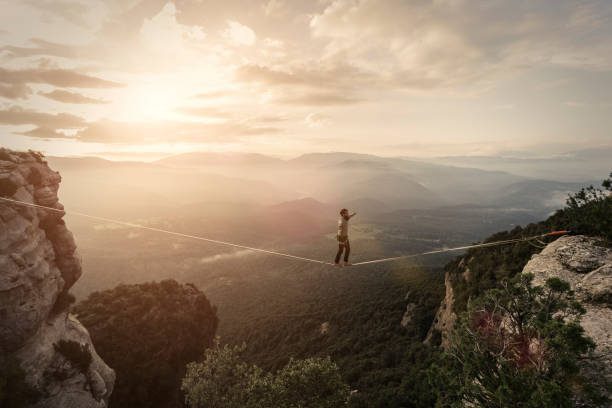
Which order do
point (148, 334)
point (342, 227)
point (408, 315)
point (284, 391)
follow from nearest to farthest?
point (342, 227), point (284, 391), point (148, 334), point (408, 315)

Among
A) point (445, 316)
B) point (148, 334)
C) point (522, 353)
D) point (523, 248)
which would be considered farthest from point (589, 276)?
point (148, 334)

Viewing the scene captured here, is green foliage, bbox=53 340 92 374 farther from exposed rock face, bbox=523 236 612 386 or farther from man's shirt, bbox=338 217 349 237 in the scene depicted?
exposed rock face, bbox=523 236 612 386

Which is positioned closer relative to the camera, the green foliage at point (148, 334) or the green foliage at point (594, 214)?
the green foliage at point (594, 214)

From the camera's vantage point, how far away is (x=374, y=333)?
6638cm

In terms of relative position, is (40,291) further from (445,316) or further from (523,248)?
(445,316)

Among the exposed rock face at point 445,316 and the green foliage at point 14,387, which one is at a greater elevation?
the green foliage at point 14,387

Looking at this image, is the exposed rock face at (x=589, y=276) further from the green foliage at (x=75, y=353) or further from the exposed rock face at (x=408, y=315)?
the exposed rock face at (x=408, y=315)

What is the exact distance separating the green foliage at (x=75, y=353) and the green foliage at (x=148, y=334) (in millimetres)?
11660

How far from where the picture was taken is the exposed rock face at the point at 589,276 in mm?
12133

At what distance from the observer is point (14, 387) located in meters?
19.7

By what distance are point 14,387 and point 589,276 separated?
3915 cm

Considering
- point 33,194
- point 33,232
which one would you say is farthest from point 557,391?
point 33,194

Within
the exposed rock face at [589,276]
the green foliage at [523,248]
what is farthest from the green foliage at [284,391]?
the exposed rock face at [589,276]

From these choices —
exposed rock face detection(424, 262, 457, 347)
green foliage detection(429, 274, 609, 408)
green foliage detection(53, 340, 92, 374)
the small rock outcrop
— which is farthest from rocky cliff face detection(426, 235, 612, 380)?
green foliage detection(53, 340, 92, 374)
